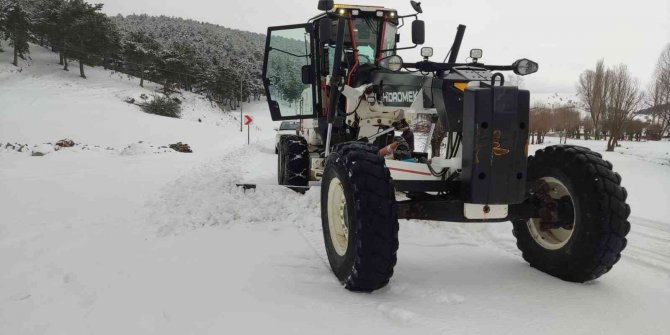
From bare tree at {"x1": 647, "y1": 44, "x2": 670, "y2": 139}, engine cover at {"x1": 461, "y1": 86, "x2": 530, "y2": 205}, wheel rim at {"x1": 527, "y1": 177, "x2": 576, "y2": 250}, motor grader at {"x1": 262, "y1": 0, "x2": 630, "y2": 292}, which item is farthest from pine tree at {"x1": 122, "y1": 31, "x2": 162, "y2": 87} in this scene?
engine cover at {"x1": 461, "y1": 86, "x2": 530, "y2": 205}

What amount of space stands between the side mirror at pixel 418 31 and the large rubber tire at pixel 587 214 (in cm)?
315

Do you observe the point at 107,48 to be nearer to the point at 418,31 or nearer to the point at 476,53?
the point at 418,31

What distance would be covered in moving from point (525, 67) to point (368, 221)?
7.21ft

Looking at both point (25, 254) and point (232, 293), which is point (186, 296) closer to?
point (232, 293)

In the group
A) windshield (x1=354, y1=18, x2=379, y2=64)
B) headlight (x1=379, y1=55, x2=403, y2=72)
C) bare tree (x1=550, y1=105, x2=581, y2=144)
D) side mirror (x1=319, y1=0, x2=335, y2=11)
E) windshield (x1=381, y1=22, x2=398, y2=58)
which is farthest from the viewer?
bare tree (x1=550, y1=105, x2=581, y2=144)

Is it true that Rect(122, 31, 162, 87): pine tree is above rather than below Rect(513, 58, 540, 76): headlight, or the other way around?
above

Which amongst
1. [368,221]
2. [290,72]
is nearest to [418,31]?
[290,72]

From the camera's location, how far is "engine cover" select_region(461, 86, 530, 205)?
9.51 ft

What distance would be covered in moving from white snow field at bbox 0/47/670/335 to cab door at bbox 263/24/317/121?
4.66 feet

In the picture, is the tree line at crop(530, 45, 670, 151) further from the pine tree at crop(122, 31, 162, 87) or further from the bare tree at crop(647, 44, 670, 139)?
the pine tree at crop(122, 31, 162, 87)

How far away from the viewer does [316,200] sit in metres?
6.25

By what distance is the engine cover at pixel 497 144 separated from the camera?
2898 millimetres

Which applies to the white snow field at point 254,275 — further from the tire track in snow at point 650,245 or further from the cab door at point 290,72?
the cab door at point 290,72

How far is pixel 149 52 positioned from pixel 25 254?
5993 cm
